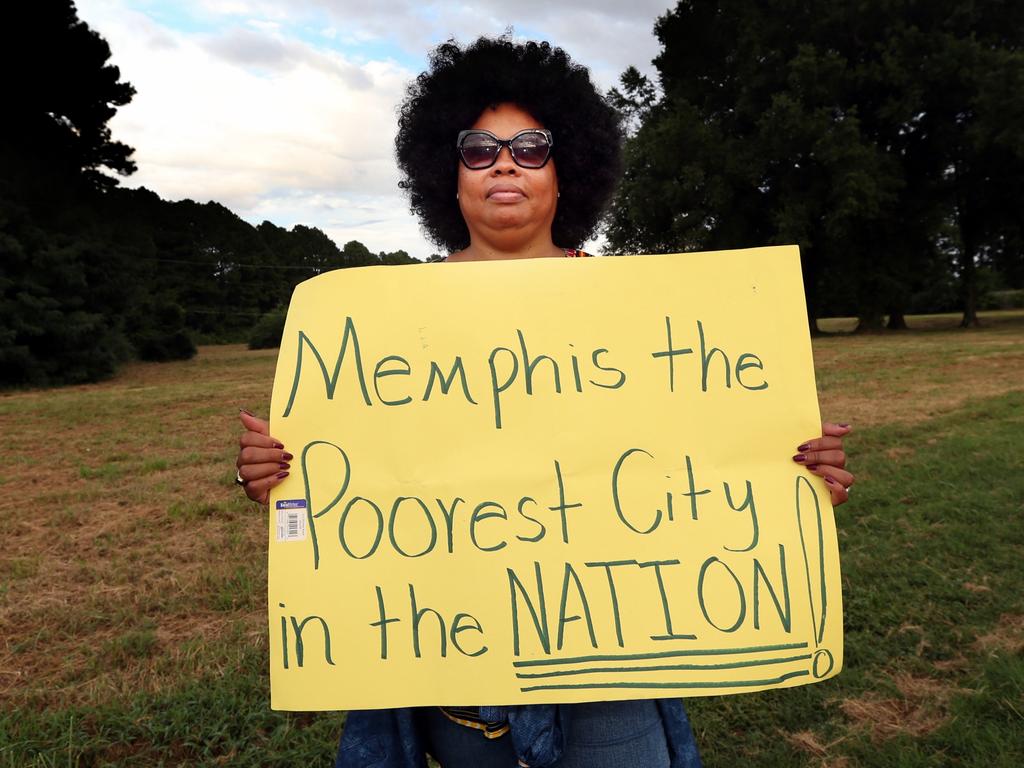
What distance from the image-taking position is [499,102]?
166cm

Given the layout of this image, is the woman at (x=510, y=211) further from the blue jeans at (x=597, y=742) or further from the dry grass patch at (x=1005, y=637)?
the dry grass patch at (x=1005, y=637)

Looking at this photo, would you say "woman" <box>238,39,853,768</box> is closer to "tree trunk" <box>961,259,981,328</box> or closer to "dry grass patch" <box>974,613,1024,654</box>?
"dry grass patch" <box>974,613,1024,654</box>

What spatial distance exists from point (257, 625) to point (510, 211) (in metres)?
2.53

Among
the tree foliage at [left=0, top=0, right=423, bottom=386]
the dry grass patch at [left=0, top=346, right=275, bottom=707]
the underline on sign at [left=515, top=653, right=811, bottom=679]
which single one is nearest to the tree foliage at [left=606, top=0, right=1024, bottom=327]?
the tree foliage at [left=0, top=0, right=423, bottom=386]

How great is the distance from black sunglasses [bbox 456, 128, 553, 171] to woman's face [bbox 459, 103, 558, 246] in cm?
1

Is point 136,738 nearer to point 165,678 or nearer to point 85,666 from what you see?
point 165,678

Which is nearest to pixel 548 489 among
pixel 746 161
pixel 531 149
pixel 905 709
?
pixel 531 149

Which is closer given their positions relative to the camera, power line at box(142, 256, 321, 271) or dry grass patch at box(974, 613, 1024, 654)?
dry grass patch at box(974, 613, 1024, 654)

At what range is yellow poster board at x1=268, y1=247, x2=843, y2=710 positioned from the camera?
4.07ft

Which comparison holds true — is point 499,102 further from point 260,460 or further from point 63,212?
point 63,212

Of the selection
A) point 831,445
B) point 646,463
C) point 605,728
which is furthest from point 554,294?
point 605,728

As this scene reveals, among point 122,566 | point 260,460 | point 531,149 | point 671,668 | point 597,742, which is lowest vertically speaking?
point 122,566

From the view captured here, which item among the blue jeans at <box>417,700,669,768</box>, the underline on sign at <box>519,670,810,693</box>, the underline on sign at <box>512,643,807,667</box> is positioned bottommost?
the blue jeans at <box>417,700,669,768</box>

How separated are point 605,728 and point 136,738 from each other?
197 cm
